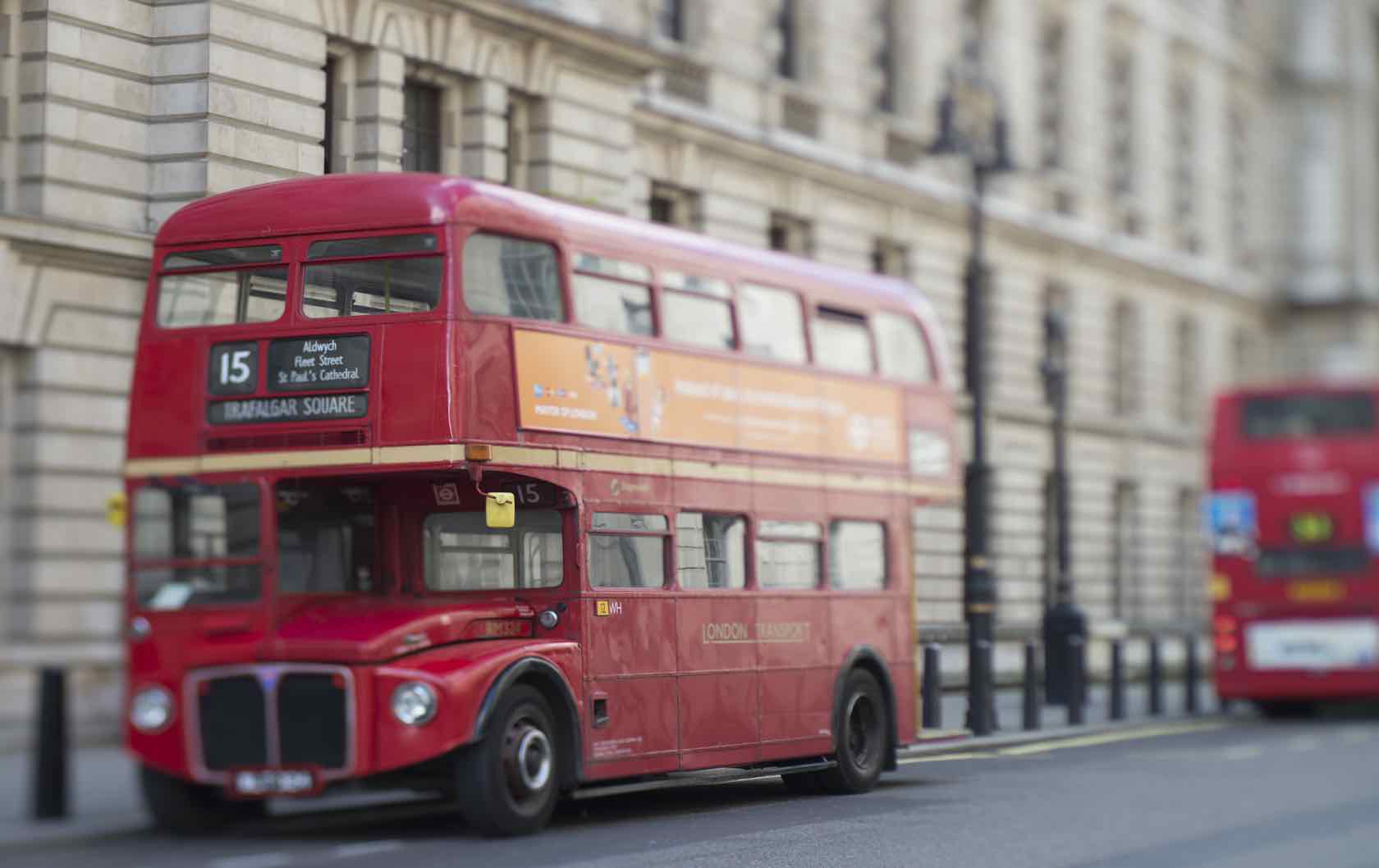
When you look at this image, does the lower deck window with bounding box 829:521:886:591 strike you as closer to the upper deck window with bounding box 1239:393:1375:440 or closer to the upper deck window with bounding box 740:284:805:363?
the upper deck window with bounding box 740:284:805:363

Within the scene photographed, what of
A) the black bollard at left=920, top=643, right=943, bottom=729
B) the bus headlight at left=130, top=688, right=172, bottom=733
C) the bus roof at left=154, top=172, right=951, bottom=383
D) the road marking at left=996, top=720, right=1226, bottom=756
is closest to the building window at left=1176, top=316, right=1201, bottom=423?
the road marking at left=996, top=720, right=1226, bottom=756

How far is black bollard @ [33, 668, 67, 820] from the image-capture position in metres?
14.3

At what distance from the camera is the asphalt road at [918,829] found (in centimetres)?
1285

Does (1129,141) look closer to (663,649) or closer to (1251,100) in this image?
(1251,100)

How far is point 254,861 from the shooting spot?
1245cm

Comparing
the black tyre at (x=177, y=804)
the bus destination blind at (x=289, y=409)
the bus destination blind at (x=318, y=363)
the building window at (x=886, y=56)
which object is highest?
the building window at (x=886, y=56)

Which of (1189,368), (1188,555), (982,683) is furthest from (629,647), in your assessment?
(1189,368)

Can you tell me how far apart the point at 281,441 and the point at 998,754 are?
27.2 ft

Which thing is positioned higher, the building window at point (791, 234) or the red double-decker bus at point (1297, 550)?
the building window at point (791, 234)

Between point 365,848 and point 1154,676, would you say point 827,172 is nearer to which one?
point 1154,676

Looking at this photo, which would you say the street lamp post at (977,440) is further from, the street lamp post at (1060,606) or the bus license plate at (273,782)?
the bus license plate at (273,782)

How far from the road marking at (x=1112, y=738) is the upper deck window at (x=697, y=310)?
560cm

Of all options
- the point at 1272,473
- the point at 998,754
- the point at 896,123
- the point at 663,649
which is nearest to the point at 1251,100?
the point at 896,123

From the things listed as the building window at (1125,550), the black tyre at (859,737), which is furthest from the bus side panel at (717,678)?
the building window at (1125,550)
